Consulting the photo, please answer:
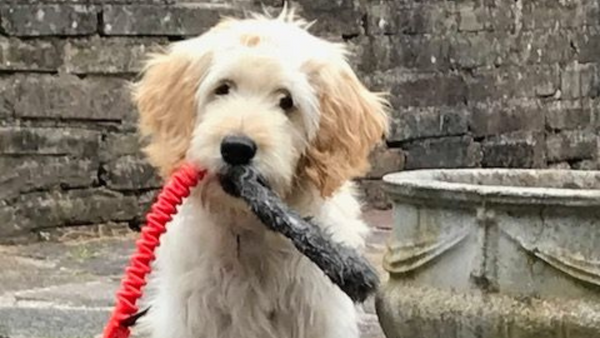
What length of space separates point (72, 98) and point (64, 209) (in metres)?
0.55

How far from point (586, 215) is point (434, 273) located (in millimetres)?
439

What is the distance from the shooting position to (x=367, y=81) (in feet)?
28.9

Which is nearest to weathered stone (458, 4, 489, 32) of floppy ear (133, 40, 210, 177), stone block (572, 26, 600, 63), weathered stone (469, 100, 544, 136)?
weathered stone (469, 100, 544, 136)

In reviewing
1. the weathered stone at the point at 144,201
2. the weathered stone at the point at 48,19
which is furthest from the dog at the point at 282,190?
the weathered stone at the point at 144,201

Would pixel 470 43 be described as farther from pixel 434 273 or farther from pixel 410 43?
pixel 434 273

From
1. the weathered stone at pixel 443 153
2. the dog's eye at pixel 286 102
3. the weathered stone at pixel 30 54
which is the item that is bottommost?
the weathered stone at pixel 443 153

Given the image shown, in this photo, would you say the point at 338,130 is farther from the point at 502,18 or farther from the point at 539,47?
the point at 539,47

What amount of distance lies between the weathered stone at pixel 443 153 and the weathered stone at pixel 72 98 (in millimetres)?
2111

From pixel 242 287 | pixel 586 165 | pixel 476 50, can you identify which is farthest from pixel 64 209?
pixel 586 165

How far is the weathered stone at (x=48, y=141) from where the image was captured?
7.45m

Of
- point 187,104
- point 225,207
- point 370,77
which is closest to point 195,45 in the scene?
point 187,104

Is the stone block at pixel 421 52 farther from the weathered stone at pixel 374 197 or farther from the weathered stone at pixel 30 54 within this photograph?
the weathered stone at pixel 30 54

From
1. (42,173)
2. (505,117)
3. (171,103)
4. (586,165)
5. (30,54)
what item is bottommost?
(586,165)

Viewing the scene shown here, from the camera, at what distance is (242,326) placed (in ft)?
14.3
